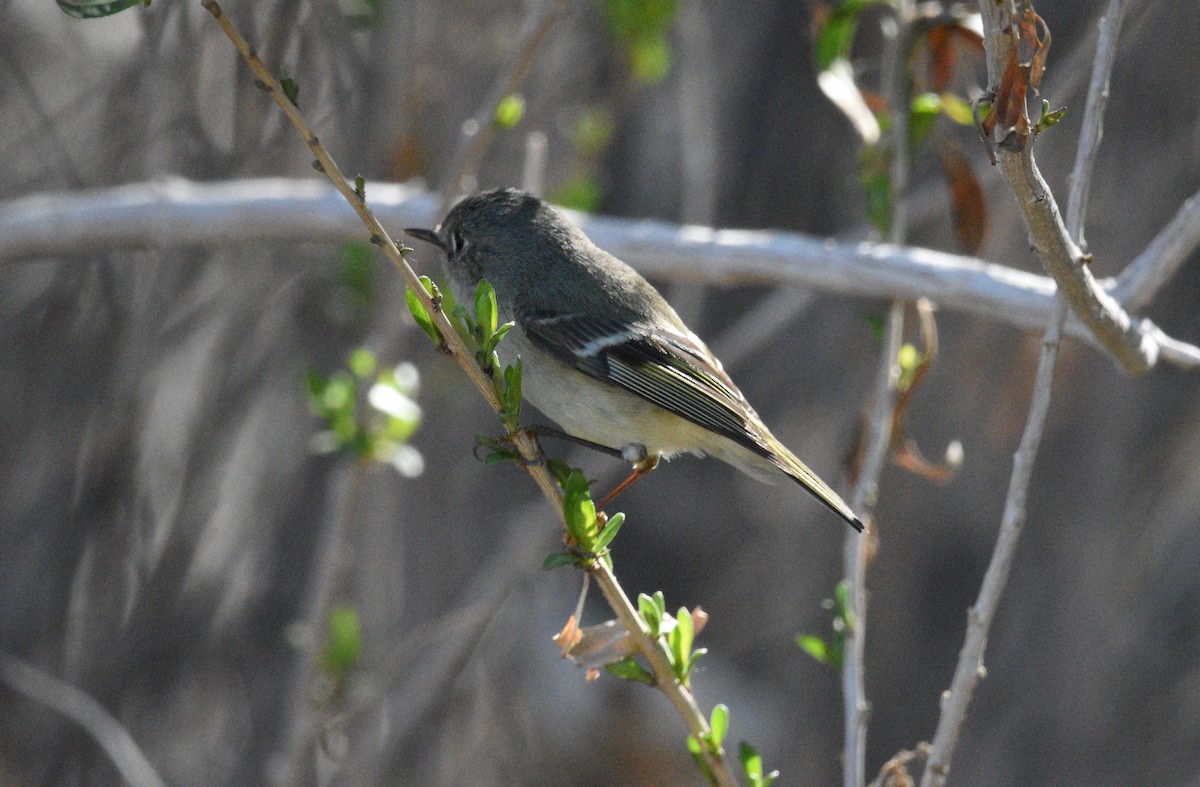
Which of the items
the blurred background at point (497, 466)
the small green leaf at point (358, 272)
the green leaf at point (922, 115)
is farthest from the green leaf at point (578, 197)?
the green leaf at point (922, 115)

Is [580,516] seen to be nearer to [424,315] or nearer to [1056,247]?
[424,315]

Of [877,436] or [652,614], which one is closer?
[652,614]

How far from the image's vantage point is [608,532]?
1.63 metres

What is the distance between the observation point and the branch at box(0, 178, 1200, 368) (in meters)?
2.63

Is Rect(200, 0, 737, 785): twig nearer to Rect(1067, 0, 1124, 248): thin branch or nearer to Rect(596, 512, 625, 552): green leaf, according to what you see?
Rect(596, 512, 625, 552): green leaf

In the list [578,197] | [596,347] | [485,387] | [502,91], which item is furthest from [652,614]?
[578,197]

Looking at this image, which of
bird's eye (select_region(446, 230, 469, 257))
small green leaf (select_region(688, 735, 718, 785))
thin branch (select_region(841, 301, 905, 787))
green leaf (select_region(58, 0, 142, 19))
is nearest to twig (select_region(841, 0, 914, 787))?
thin branch (select_region(841, 301, 905, 787))

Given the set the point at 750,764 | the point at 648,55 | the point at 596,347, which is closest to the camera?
the point at 750,764

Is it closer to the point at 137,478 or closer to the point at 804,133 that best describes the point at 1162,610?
the point at 804,133

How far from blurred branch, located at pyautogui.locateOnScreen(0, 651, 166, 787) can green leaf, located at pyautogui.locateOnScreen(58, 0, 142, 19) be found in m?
2.12

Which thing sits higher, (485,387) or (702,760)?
(485,387)

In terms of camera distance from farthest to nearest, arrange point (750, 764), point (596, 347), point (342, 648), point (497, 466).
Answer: point (497, 466) < point (342, 648) < point (596, 347) < point (750, 764)

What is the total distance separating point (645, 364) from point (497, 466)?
227cm

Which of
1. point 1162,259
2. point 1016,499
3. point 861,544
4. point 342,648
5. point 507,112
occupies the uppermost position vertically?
point 1162,259
